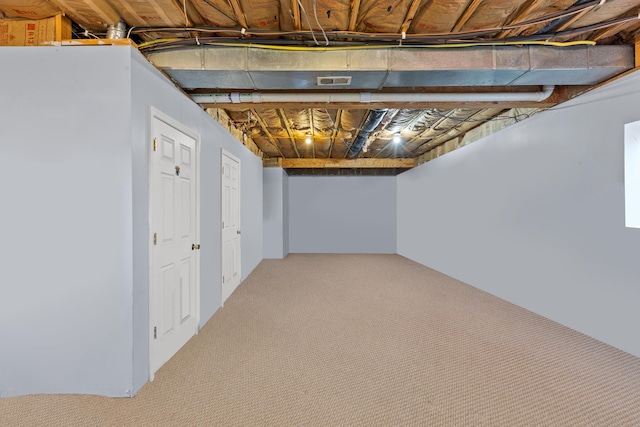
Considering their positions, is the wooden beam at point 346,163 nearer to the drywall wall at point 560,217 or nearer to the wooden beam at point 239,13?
the drywall wall at point 560,217

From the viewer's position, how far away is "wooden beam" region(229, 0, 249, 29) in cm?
183

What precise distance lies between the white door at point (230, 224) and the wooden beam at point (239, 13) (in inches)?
65.3

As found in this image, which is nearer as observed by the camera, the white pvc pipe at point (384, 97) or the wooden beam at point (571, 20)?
the wooden beam at point (571, 20)

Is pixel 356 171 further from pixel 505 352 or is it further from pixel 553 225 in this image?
pixel 505 352

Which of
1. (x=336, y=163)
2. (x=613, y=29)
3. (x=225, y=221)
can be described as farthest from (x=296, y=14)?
(x=336, y=163)

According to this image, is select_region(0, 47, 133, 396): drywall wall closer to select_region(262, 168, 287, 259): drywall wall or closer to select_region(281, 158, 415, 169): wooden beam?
select_region(262, 168, 287, 259): drywall wall

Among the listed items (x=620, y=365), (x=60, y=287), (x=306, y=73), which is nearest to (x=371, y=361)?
(x=620, y=365)

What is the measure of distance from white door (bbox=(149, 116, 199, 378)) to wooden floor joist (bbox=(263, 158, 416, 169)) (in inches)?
165

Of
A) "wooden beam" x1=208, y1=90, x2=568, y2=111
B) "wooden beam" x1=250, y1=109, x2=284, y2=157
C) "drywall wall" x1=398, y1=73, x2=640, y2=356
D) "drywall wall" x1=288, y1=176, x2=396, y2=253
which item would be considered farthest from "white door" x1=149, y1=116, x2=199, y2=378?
"drywall wall" x1=288, y1=176, x2=396, y2=253

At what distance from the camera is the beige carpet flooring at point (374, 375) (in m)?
1.68

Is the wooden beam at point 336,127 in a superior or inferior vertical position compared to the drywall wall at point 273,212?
superior

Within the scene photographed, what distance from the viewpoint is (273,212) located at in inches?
269

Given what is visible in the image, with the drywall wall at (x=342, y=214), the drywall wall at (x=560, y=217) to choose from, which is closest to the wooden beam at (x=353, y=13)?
the drywall wall at (x=560, y=217)

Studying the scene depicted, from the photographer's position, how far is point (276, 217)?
6852mm
